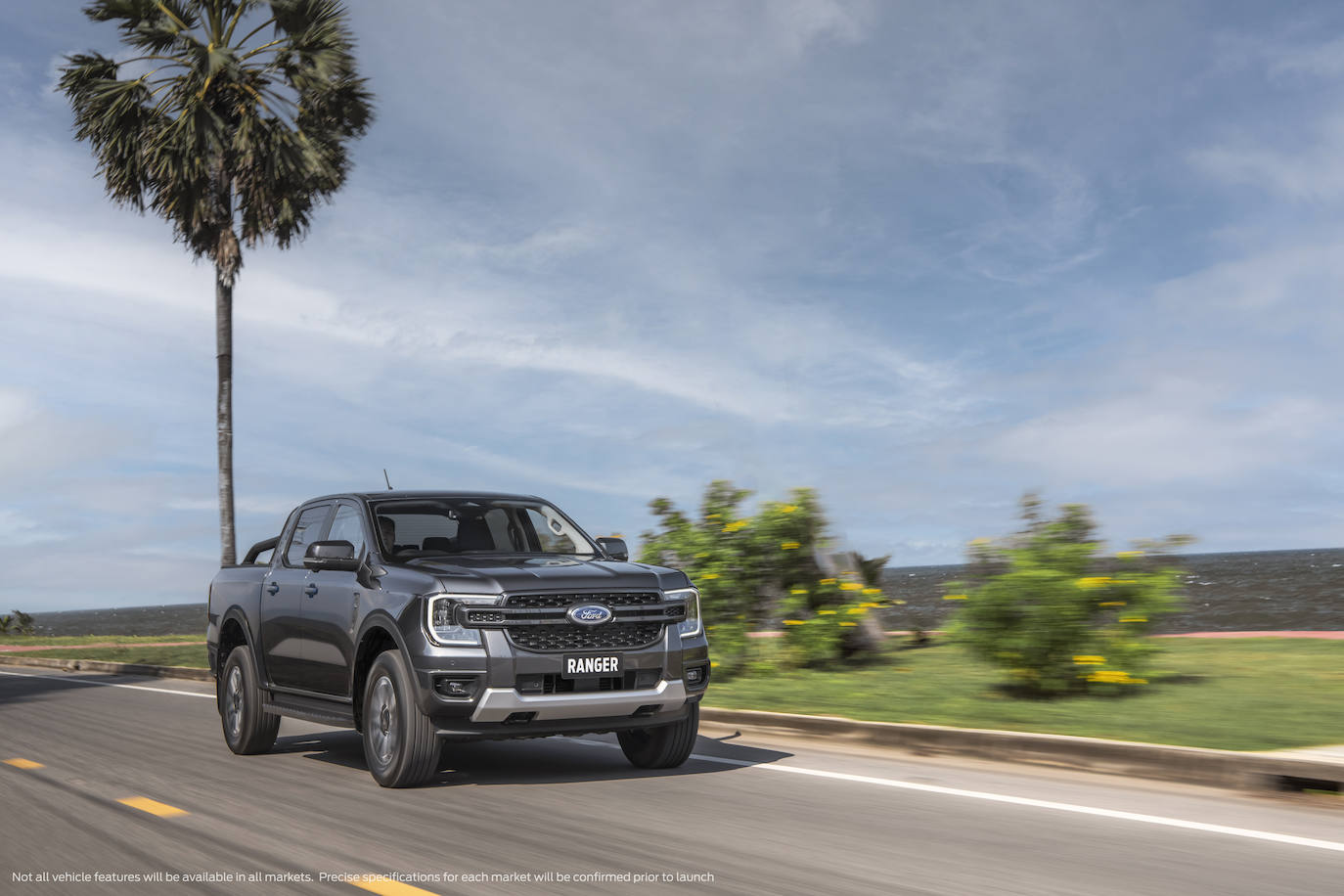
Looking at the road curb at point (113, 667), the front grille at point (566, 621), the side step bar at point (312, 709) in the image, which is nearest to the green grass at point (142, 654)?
the road curb at point (113, 667)

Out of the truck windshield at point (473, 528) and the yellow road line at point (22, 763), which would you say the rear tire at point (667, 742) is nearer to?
the truck windshield at point (473, 528)

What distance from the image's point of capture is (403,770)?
25.0 feet

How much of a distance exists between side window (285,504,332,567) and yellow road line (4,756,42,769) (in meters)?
2.30

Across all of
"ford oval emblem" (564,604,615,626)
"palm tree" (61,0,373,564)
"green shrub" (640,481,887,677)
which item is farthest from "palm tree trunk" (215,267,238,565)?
"ford oval emblem" (564,604,615,626)

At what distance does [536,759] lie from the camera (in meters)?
9.34

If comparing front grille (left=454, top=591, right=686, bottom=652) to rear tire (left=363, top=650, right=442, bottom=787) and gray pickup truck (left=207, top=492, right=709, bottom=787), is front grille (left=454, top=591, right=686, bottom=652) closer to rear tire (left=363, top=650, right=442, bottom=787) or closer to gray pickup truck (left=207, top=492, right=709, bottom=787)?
gray pickup truck (left=207, top=492, right=709, bottom=787)

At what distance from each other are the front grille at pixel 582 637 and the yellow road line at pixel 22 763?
14.2 ft

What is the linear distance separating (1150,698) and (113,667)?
60.2 feet

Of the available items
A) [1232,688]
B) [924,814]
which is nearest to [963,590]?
[1232,688]

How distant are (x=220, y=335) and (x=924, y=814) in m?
21.1

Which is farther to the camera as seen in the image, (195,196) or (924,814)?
(195,196)

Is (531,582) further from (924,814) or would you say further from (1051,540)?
(1051,540)

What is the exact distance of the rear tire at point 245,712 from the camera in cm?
969

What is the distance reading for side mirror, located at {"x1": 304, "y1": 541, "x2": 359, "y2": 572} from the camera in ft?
26.9
